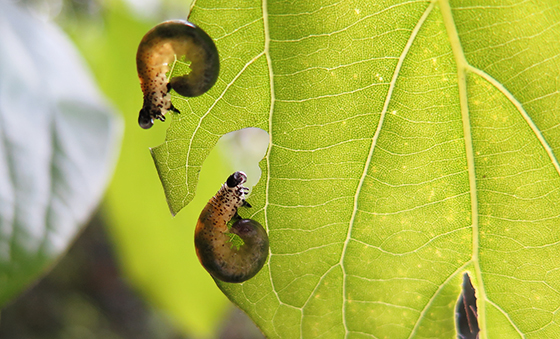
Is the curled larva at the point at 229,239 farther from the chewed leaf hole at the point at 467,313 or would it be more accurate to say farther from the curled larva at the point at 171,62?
the chewed leaf hole at the point at 467,313

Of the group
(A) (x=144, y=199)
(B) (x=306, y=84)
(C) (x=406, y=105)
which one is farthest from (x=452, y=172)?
(A) (x=144, y=199)

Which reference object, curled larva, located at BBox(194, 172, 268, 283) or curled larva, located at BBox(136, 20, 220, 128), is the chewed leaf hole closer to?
curled larva, located at BBox(194, 172, 268, 283)

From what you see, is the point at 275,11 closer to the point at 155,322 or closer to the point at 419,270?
the point at 419,270

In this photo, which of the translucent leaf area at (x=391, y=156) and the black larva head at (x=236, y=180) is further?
the black larva head at (x=236, y=180)

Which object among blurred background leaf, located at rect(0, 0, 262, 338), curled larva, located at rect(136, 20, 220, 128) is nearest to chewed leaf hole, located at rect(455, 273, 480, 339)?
curled larva, located at rect(136, 20, 220, 128)

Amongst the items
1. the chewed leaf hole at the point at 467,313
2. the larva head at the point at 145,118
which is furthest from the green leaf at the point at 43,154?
the chewed leaf hole at the point at 467,313

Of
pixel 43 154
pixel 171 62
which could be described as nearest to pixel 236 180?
pixel 171 62
